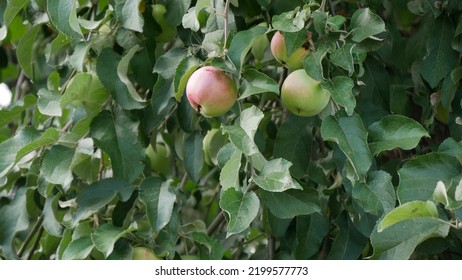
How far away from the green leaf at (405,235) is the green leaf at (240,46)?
0.87 ft

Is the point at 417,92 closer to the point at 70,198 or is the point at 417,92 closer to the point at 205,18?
the point at 205,18

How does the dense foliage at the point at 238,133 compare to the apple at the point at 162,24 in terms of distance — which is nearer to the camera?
the dense foliage at the point at 238,133

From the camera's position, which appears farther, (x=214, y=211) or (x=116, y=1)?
(x=214, y=211)

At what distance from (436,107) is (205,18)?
0.39 meters

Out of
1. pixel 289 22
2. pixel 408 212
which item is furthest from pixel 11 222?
pixel 408 212

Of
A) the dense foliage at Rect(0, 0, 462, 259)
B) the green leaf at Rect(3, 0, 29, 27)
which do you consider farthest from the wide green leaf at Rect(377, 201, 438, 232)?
the green leaf at Rect(3, 0, 29, 27)

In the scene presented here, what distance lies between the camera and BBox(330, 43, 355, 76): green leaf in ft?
3.27

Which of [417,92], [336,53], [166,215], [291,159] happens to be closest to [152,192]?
[166,215]

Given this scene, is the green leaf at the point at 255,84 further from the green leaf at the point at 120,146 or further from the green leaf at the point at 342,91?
the green leaf at the point at 120,146

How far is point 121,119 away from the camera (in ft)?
4.23

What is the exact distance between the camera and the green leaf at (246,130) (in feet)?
3.13

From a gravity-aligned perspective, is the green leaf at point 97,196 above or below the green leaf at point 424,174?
below

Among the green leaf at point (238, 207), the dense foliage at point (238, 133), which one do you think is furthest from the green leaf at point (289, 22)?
the green leaf at point (238, 207)

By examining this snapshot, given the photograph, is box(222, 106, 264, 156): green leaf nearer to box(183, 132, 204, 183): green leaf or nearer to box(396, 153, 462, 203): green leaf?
box(396, 153, 462, 203): green leaf
